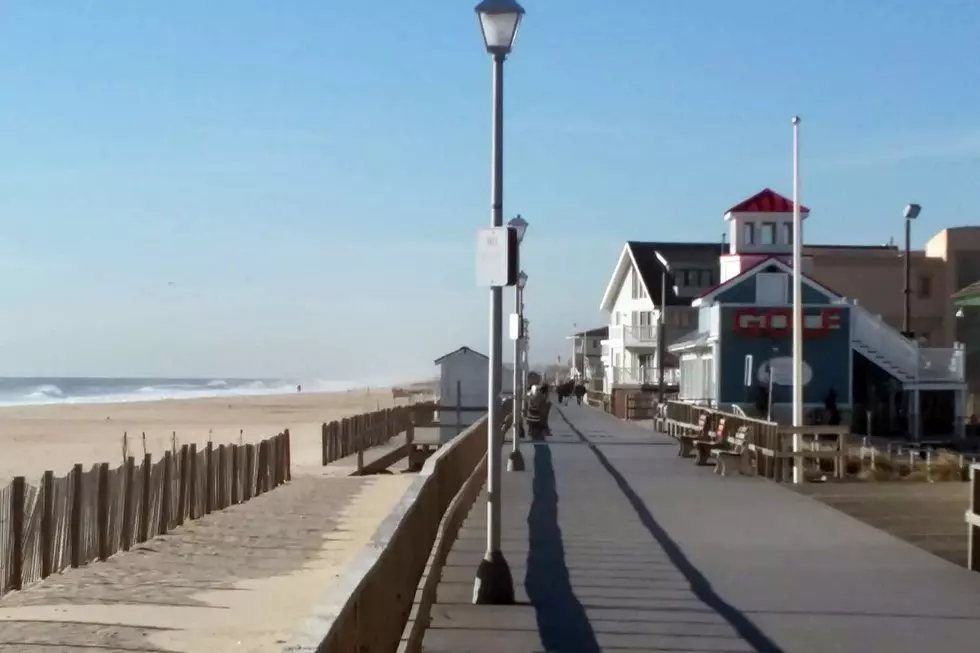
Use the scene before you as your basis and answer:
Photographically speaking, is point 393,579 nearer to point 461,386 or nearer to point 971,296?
point 971,296

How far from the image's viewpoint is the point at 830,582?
11633 millimetres

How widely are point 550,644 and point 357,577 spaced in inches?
121

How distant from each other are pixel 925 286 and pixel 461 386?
103 ft

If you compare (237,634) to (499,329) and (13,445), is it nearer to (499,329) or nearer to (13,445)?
(499,329)

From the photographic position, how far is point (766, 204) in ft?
147

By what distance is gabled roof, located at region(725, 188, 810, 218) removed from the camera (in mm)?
44688

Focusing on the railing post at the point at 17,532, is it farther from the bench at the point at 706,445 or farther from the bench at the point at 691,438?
the bench at the point at 691,438

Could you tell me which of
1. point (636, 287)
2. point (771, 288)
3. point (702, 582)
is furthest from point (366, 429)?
point (636, 287)

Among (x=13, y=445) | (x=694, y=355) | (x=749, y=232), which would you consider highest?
(x=749, y=232)

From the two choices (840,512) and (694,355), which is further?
(694,355)

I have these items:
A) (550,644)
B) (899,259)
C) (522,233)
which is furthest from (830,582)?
(899,259)

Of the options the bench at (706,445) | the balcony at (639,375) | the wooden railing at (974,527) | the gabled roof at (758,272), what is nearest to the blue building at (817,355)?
the gabled roof at (758,272)

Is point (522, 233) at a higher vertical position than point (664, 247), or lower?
lower

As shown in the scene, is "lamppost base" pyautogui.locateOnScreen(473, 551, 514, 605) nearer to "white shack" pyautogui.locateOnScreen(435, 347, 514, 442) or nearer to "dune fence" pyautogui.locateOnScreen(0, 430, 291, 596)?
"dune fence" pyautogui.locateOnScreen(0, 430, 291, 596)
